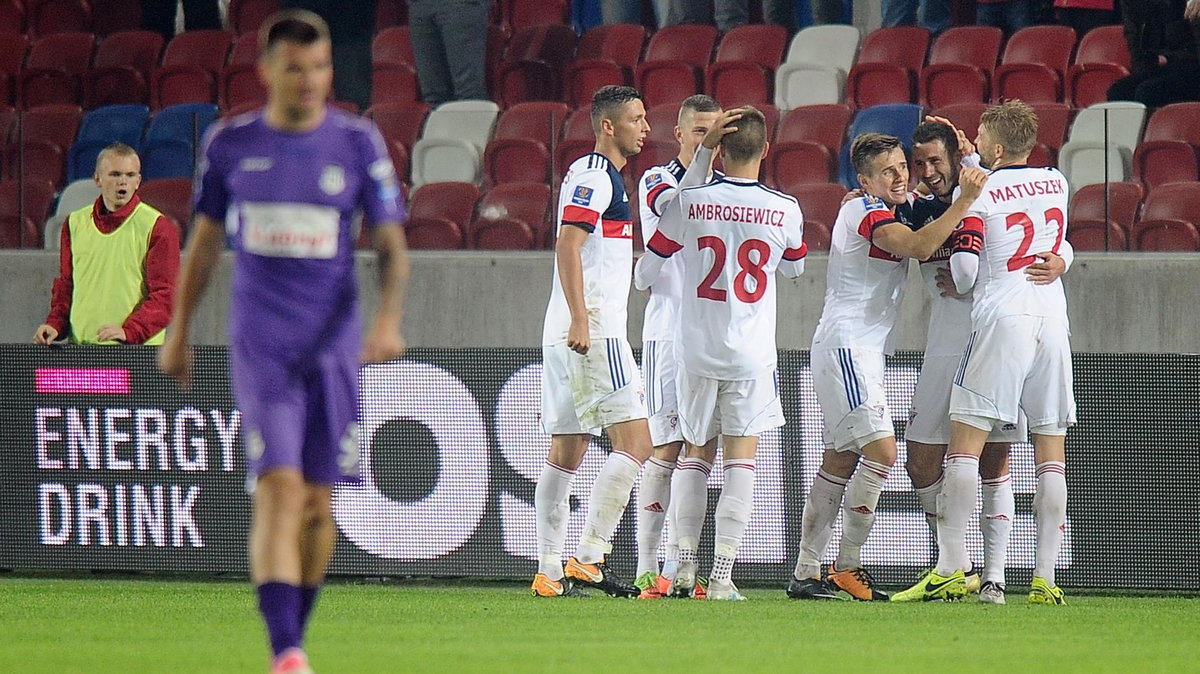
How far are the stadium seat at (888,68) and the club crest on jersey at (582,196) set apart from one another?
4.50 metres

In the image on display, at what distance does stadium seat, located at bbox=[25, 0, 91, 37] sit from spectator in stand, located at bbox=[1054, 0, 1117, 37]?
8701 mm

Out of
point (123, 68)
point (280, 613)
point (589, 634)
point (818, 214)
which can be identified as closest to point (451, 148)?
point (818, 214)

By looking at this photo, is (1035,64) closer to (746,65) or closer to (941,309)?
(746,65)

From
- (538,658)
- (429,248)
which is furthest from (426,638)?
(429,248)

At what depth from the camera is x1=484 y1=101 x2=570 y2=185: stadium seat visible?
34.7ft

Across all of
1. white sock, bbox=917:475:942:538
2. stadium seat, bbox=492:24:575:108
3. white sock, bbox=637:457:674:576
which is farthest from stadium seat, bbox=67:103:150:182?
white sock, bbox=917:475:942:538

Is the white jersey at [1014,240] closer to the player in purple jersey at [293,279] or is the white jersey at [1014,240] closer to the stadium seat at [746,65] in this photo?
the player in purple jersey at [293,279]

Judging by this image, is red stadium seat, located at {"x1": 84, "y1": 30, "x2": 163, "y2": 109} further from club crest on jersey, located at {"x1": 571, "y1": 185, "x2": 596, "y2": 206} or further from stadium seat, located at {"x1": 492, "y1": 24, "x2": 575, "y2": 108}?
club crest on jersey, located at {"x1": 571, "y1": 185, "x2": 596, "y2": 206}

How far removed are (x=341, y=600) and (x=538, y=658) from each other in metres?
2.59

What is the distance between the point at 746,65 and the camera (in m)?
13.3

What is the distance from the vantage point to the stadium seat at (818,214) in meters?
10.2

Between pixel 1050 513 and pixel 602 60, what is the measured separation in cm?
673

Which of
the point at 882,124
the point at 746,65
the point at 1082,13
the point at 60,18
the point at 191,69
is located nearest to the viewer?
the point at 882,124

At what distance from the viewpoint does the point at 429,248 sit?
1087 cm
